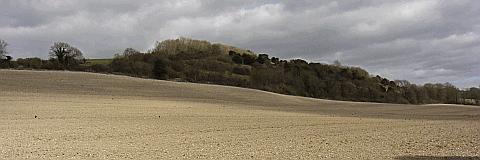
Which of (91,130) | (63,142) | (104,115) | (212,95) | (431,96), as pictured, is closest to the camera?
(63,142)

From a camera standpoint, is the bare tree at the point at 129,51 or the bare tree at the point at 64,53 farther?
the bare tree at the point at 129,51

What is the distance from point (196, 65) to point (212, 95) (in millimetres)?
43602

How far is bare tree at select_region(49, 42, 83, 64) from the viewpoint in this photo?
161ft

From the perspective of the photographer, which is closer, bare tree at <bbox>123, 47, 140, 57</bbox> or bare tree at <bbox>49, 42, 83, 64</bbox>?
bare tree at <bbox>49, 42, 83, 64</bbox>

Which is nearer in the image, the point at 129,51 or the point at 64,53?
the point at 64,53

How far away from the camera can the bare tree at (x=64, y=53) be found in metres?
49.0

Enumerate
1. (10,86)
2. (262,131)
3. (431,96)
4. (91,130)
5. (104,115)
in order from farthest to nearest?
(431,96), (10,86), (104,115), (262,131), (91,130)

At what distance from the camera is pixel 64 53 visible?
165 feet

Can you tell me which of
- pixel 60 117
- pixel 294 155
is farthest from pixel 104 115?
pixel 294 155

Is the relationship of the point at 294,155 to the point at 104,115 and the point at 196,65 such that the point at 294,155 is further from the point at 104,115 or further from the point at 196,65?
the point at 196,65

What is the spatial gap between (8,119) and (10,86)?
1521 centimetres

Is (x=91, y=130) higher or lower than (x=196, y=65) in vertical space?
lower

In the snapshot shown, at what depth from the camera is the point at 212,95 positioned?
2931 centimetres

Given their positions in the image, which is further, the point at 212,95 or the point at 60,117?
the point at 212,95
